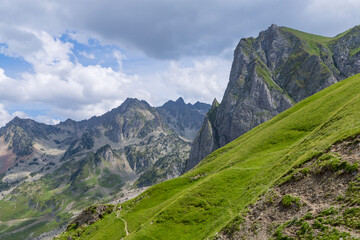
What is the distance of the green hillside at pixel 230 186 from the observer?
40188 millimetres

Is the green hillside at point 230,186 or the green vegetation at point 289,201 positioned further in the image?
the green hillside at point 230,186

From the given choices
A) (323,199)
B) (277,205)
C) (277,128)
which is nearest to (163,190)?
(277,128)

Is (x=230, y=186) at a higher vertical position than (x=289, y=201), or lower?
lower

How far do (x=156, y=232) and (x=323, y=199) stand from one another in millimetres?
35178

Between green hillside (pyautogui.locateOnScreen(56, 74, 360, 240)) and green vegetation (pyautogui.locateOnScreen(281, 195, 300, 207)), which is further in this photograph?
green hillside (pyautogui.locateOnScreen(56, 74, 360, 240))

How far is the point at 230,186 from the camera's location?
52.4 m

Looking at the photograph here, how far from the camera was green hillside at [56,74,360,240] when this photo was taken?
4019cm

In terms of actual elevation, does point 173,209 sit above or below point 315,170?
below

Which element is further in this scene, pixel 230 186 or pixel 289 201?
pixel 230 186

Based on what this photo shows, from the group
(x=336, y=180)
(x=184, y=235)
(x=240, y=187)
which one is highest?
(x=336, y=180)

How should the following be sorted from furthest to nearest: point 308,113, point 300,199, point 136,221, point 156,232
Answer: point 308,113 < point 136,221 < point 156,232 < point 300,199

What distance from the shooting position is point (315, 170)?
30.7m

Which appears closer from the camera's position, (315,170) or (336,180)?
(336,180)

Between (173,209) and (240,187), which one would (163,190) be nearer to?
(173,209)
